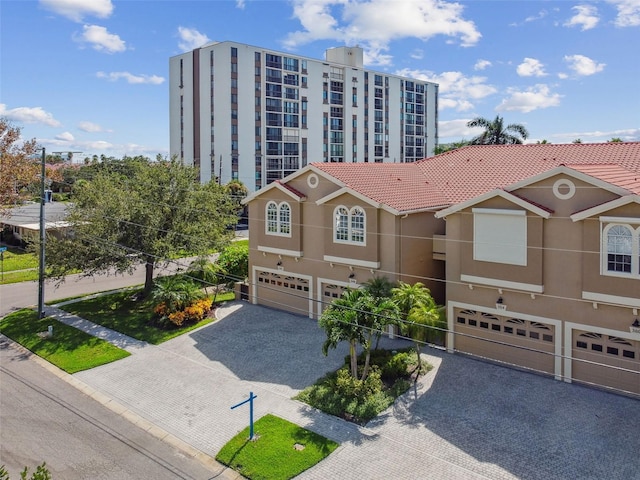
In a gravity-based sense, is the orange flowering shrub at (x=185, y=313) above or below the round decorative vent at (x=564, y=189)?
below

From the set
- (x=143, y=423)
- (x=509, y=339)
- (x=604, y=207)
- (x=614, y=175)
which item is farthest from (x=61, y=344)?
(x=614, y=175)

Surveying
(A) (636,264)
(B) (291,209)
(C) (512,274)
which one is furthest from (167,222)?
(A) (636,264)

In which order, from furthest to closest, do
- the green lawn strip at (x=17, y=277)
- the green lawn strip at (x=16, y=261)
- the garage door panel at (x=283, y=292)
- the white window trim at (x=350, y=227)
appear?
the green lawn strip at (x=16, y=261) < the green lawn strip at (x=17, y=277) < the garage door panel at (x=283, y=292) < the white window trim at (x=350, y=227)

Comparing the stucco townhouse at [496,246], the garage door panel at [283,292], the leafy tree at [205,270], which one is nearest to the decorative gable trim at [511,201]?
the stucco townhouse at [496,246]

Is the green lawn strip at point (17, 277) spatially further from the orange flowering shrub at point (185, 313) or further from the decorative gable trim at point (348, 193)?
the decorative gable trim at point (348, 193)

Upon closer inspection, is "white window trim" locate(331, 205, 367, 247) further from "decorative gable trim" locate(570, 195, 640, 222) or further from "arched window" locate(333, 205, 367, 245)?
"decorative gable trim" locate(570, 195, 640, 222)

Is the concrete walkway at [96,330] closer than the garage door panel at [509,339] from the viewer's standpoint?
No
